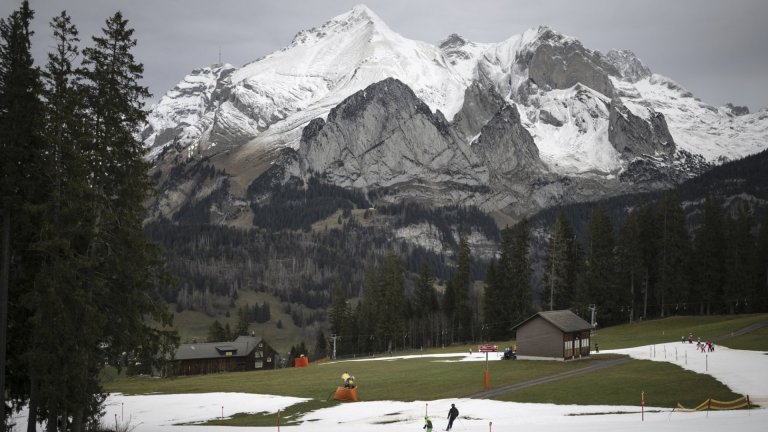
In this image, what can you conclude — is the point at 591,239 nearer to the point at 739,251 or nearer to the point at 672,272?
the point at 672,272

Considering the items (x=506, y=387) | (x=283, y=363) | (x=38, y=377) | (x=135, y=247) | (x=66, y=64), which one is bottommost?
(x=283, y=363)

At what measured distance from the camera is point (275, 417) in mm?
50062

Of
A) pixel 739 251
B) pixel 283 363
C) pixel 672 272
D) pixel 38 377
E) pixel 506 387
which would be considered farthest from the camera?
pixel 283 363

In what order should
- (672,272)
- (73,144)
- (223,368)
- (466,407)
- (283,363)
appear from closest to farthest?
(73,144), (466,407), (672,272), (223,368), (283,363)

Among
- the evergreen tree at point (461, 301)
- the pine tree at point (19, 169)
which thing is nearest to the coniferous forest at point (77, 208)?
the pine tree at point (19, 169)

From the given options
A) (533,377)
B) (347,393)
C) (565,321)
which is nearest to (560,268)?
(565,321)

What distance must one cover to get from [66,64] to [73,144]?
14.2 feet

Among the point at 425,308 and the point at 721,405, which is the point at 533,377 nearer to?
the point at 721,405

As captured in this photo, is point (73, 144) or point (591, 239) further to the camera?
point (591, 239)

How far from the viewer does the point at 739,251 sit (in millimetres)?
94812

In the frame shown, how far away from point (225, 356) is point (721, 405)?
334 ft

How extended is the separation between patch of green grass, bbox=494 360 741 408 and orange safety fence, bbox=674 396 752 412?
1.03 metres

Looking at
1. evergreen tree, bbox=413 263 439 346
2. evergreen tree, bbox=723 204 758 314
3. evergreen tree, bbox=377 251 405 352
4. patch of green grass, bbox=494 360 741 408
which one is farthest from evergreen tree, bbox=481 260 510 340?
patch of green grass, bbox=494 360 741 408

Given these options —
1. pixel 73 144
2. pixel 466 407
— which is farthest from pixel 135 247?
pixel 466 407
